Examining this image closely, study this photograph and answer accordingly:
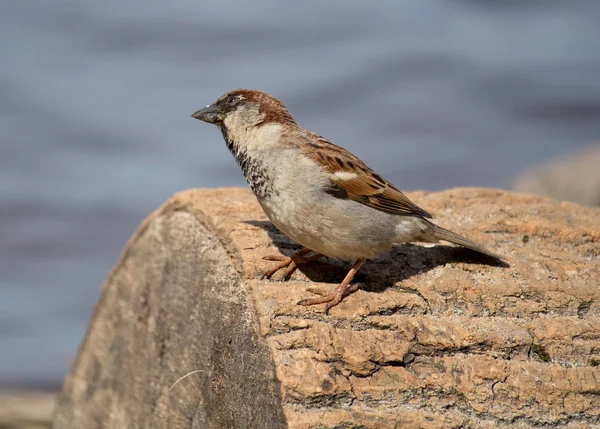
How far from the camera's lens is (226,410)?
287cm

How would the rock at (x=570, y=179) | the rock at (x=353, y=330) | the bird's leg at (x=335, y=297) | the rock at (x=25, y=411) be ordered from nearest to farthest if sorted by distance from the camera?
the rock at (x=353, y=330)
the bird's leg at (x=335, y=297)
the rock at (x=25, y=411)
the rock at (x=570, y=179)

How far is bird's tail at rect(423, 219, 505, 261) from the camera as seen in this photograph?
3.27 meters

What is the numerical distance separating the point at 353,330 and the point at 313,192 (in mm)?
Answer: 608

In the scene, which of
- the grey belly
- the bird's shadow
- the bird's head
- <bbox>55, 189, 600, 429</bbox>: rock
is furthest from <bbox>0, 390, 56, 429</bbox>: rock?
the grey belly

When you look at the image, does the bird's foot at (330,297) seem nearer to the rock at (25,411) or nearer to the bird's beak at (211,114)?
the bird's beak at (211,114)

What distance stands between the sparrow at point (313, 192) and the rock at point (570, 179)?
4.40 m

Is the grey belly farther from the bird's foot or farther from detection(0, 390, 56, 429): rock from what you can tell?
detection(0, 390, 56, 429): rock

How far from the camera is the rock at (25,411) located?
5480 millimetres

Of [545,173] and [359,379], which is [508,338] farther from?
[545,173]

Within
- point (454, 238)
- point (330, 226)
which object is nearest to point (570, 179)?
point (454, 238)

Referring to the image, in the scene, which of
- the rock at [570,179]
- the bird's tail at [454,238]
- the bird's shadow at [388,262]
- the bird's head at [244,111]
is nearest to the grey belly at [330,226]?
the bird's shadow at [388,262]

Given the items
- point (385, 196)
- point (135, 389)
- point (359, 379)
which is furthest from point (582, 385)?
point (135, 389)

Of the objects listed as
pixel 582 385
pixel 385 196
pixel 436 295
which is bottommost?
pixel 582 385

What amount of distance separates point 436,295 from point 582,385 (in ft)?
2.07
